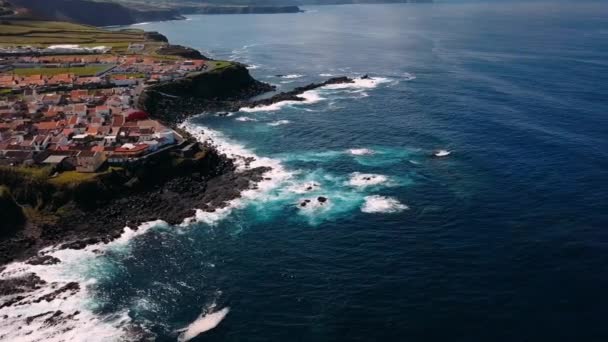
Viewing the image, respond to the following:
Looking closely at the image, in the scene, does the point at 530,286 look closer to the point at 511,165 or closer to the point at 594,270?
the point at 594,270

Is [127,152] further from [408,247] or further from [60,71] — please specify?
[60,71]

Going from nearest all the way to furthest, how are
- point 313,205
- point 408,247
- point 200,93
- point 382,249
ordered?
point 382,249 → point 408,247 → point 313,205 → point 200,93

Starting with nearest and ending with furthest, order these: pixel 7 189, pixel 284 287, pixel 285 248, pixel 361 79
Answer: pixel 284 287, pixel 285 248, pixel 7 189, pixel 361 79

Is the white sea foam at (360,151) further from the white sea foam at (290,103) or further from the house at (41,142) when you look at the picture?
the house at (41,142)

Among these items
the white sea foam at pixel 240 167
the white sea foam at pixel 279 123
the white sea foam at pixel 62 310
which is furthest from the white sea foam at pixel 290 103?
the white sea foam at pixel 62 310

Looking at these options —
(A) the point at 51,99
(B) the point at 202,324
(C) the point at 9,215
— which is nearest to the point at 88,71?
(A) the point at 51,99

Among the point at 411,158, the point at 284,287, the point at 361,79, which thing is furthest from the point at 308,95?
the point at 284,287

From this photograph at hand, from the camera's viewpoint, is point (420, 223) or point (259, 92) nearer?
point (420, 223)
